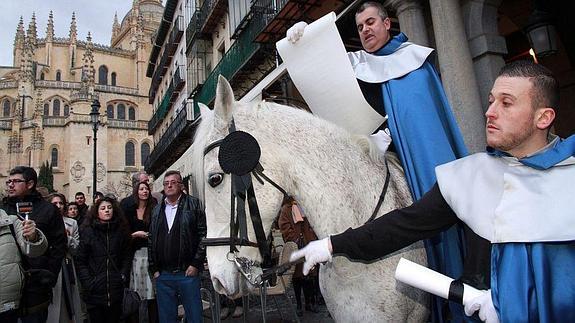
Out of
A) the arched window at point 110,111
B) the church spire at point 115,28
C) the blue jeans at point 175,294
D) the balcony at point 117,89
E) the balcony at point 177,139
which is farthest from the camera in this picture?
the church spire at point 115,28

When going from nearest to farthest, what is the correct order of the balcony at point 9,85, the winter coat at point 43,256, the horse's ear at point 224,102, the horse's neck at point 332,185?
1. the horse's neck at point 332,185
2. the horse's ear at point 224,102
3. the winter coat at point 43,256
4. the balcony at point 9,85

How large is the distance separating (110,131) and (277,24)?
182 feet

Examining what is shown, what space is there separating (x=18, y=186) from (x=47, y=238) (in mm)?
632

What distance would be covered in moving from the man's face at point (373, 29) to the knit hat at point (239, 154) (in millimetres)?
1087

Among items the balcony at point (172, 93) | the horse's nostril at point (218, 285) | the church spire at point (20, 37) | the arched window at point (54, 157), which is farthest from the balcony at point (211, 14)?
the church spire at point (20, 37)

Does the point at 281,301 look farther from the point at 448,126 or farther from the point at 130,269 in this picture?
the point at 448,126

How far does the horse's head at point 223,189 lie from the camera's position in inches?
70.4

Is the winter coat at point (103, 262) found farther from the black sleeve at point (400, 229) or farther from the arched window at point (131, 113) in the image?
the arched window at point (131, 113)

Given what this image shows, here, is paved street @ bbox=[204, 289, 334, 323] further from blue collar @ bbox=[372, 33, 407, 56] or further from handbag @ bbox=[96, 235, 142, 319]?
blue collar @ bbox=[372, 33, 407, 56]

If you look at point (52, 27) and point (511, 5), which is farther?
point (52, 27)

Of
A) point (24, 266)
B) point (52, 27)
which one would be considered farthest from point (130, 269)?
point (52, 27)

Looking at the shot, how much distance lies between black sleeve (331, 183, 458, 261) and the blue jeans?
11.6 feet

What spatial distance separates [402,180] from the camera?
7.14ft

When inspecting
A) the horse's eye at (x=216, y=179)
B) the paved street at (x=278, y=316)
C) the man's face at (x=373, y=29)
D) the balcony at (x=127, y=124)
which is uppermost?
the balcony at (x=127, y=124)
